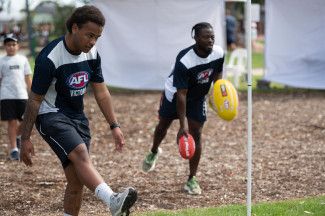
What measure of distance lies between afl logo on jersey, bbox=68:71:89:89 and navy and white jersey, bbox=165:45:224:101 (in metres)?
1.88

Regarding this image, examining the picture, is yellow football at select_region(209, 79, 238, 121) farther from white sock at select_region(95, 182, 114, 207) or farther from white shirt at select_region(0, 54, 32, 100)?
white shirt at select_region(0, 54, 32, 100)

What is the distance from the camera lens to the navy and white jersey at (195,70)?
716cm

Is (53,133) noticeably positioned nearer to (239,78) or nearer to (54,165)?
(54,165)

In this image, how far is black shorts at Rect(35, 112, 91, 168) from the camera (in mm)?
5270

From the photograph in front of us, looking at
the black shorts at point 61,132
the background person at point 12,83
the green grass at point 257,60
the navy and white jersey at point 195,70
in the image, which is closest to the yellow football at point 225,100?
the navy and white jersey at point 195,70

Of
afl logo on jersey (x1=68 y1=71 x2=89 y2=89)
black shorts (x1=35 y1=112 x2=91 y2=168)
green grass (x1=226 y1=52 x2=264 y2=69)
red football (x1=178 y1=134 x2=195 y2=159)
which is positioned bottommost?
green grass (x1=226 y1=52 x2=264 y2=69)

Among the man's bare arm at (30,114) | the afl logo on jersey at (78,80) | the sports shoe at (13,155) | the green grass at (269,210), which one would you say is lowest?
the sports shoe at (13,155)

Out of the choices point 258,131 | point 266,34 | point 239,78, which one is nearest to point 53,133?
point 258,131

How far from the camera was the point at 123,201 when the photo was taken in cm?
486

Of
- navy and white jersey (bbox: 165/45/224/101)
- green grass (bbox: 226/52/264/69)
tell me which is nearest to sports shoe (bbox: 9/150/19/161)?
navy and white jersey (bbox: 165/45/224/101)

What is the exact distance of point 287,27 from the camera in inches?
615

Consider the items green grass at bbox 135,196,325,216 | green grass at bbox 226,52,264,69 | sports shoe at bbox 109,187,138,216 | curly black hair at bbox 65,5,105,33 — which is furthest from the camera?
green grass at bbox 226,52,264,69

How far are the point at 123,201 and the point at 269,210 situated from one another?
2.02 meters

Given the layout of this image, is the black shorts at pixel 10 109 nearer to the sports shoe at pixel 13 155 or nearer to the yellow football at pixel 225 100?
the sports shoe at pixel 13 155
